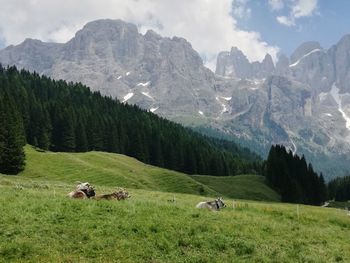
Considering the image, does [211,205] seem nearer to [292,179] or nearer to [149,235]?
[149,235]

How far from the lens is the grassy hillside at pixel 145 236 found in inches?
771

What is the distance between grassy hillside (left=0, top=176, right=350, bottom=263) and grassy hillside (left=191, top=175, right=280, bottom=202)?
72.9 meters

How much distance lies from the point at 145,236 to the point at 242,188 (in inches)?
3616

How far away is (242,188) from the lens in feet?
366

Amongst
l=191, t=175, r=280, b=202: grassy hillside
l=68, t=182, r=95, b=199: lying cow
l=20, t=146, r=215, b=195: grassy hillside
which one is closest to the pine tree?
l=20, t=146, r=215, b=195: grassy hillside

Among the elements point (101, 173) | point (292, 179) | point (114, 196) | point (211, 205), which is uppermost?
point (292, 179)

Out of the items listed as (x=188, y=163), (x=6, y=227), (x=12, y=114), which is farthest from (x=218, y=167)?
(x=6, y=227)

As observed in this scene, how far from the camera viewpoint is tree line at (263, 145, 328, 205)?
393 feet

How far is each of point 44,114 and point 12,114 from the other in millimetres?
45433

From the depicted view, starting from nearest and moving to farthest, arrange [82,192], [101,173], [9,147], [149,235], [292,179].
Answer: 1. [149,235]
2. [82,192]
3. [101,173]
4. [9,147]
5. [292,179]

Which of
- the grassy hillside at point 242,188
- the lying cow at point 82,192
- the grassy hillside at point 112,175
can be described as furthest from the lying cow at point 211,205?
the grassy hillside at point 242,188

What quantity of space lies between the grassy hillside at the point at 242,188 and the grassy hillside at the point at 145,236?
7285cm

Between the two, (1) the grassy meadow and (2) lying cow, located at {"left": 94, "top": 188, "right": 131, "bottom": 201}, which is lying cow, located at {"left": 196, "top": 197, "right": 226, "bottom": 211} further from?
(2) lying cow, located at {"left": 94, "top": 188, "right": 131, "bottom": 201}

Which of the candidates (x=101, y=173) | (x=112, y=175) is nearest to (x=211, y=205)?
(x=112, y=175)
